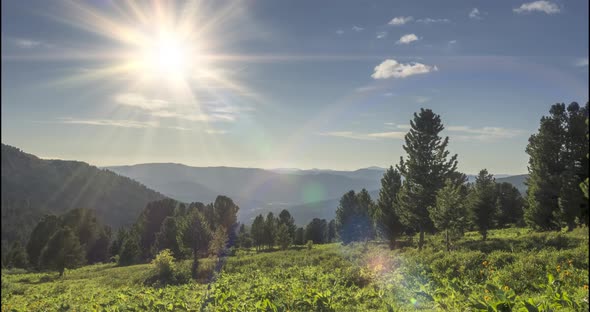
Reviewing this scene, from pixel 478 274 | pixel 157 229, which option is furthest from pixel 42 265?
pixel 478 274

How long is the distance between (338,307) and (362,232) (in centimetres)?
5046

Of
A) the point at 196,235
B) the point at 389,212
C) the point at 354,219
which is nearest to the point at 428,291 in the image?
the point at 389,212

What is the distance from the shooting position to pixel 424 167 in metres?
38.8

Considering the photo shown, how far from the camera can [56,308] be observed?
17.3 m

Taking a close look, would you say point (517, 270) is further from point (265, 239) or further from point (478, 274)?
point (265, 239)

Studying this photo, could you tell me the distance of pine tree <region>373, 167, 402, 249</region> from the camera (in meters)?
46.6

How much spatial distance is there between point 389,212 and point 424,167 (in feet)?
34.7

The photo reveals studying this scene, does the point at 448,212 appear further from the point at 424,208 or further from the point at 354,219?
the point at 354,219

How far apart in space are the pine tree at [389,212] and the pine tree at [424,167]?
20.7 ft

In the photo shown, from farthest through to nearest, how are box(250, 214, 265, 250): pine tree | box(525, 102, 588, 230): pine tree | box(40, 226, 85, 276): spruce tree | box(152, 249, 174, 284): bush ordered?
box(250, 214, 265, 250): pine tree, box(40, 226, 85, 276): spruce tree, box(152, 249, 174, 284): bush, box(525, 102, 588, 230): pine tree

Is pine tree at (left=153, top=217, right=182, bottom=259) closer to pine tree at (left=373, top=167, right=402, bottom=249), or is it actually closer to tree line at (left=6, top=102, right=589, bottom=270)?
tree line at (left=6, top=102, right=589, bottom=270)

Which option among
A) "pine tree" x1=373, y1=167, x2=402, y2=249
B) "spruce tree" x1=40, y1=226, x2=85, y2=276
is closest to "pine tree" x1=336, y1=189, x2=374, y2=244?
"pine tree" x1=373, y1=167, x2=402, y2=249

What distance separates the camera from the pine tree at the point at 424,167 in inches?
1517

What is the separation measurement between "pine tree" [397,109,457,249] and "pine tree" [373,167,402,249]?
20.7ft
